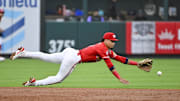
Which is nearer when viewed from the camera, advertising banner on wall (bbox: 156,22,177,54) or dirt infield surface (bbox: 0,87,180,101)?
dirt infield surface (bbox: 0,87,180,101)

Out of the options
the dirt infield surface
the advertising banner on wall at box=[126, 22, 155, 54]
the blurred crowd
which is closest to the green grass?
the dirt infield surface

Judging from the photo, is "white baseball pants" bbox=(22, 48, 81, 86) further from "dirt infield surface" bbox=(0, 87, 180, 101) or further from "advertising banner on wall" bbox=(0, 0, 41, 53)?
"advertising banner on wall" bbox=(0, 0, 41, 53)

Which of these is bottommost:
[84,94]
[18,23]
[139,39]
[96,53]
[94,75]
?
[139,39]

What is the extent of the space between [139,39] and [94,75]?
5948 millimetres

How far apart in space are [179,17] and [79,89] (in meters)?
12.6

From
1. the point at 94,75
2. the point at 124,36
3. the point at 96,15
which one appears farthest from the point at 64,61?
the point at 96,15

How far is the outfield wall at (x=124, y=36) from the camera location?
61.2 ft

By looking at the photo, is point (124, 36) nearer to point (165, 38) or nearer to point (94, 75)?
point (165, 38)

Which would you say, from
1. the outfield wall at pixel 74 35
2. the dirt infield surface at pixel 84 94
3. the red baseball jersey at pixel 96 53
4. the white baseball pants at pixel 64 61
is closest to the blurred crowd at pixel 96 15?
the outfield wall at pixel 74 35

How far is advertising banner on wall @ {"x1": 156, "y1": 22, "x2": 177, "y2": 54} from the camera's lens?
19203 millimetres

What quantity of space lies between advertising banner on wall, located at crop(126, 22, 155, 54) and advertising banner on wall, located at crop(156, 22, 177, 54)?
0.91ft

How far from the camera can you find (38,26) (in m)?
18.3

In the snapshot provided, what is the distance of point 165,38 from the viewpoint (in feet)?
63.1

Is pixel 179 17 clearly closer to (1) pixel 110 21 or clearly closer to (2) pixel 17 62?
(1) pixel 110 21
